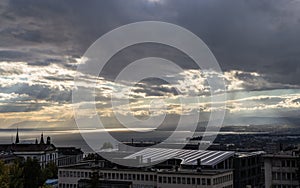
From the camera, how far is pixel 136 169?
2864 inches

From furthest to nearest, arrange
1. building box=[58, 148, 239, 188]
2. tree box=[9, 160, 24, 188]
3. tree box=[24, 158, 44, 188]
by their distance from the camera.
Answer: tree box=[24, 158, 44, 188] < building box=[58, 148, 239, 188] < tree box=[9, 160, 24, 188]

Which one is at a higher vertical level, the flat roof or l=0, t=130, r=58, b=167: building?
the flat roof

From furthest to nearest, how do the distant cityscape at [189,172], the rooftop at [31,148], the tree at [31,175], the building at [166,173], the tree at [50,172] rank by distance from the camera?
the rooftop at [31,148] < the tree at [50,172] < the tree at [31,175] < the distant cityscape at [189,172] < the building at [166,173]

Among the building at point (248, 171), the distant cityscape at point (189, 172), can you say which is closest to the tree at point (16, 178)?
the distant cityscape at point (189, 172)

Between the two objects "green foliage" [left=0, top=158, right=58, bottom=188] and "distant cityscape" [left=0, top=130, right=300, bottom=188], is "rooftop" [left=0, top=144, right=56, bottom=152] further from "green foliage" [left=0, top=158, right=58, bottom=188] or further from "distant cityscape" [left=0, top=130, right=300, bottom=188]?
"green foliage" [left=0, top=158, right=58, bottom=188]

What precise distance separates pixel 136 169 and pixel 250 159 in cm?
2772

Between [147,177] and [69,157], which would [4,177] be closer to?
[147,177]

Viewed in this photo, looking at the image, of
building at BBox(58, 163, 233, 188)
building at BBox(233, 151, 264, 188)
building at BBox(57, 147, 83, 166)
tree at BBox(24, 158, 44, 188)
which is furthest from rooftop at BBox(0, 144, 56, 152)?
building at BBox(233, 151, 264, 188)

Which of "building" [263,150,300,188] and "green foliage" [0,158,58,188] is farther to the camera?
"building" [263,150,300,188]

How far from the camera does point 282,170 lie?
2790 inches

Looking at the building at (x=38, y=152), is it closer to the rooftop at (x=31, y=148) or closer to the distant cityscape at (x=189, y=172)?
the rooftop at (x=31, y=148)

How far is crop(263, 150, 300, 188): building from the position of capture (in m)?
69.9

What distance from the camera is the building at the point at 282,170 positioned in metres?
69.9

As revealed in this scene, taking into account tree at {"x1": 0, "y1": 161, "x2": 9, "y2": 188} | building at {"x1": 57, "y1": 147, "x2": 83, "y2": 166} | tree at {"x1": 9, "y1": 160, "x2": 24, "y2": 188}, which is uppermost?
tree at {"x1": 0, "y1": 161, "x2": 9, "y2": 188}
